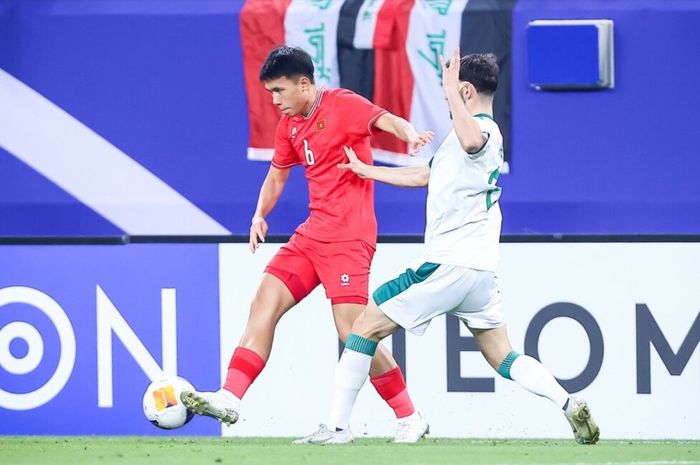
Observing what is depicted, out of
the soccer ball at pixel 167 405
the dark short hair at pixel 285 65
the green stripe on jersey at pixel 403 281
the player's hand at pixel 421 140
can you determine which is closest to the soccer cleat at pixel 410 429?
the green stripe on jersey at pixel 403 281

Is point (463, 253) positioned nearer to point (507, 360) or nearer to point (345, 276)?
point (507, 360)

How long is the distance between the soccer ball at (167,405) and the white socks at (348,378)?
0.57 m

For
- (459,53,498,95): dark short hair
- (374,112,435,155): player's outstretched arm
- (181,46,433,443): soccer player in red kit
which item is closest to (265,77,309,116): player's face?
(181,46,433,443): soccer player in red kit

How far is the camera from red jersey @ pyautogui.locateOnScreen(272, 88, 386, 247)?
21.3ft

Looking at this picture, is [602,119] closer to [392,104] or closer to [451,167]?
[392,104]

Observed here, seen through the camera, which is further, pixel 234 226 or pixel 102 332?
pixel 234 226

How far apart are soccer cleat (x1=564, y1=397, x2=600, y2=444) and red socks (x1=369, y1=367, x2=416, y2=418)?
89 centimetres

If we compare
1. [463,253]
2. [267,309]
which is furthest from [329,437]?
[463,253]

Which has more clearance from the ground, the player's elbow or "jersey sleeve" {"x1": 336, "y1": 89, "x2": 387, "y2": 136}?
"jersey sleeve" {"x1": 336, "y1": 89, "x2": 387, "y2": 136}

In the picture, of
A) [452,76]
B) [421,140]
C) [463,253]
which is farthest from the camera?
[421,140]

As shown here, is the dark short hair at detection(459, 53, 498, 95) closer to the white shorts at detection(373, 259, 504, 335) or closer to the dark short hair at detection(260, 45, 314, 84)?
the white shorts at detection(373, 259, 504, 335)

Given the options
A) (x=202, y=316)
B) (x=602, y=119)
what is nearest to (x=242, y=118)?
(x=202, y=316)

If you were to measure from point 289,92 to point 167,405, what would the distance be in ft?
4.45

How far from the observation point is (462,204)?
5906 mm
